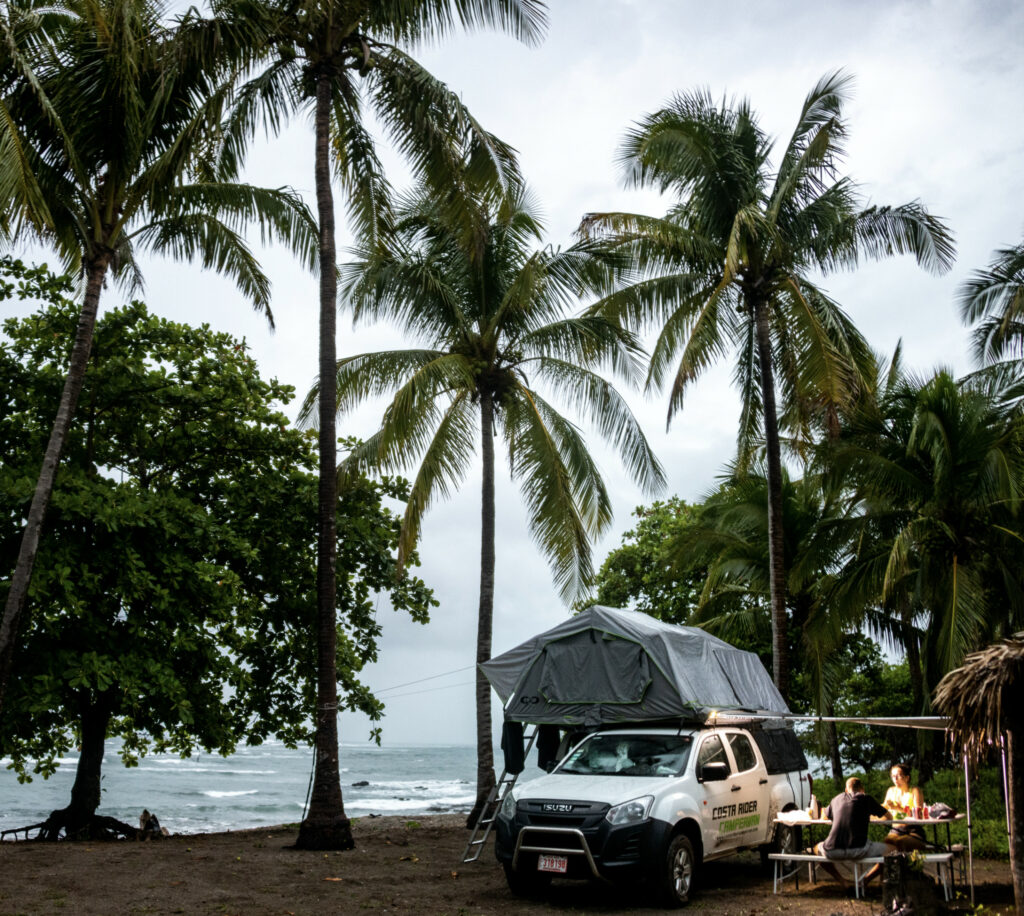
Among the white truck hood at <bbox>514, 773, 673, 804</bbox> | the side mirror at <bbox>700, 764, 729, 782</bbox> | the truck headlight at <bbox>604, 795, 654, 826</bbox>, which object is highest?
the side mirror at <bbox>700, 764, 729, 782</bbox>

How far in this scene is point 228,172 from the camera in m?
15.8

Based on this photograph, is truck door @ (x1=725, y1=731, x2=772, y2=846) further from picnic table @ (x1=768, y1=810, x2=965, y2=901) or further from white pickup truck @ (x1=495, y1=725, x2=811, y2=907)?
picnic table @ (x1=768, y1=810, x2=965, y2=901)

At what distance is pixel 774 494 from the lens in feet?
59.6

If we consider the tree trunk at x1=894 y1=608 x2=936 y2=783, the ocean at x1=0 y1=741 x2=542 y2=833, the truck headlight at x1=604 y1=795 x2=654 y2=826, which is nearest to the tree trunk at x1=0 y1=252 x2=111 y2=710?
the truck headlight at x1=604 y1=795 x2=654 y2=826

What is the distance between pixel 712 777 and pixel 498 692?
11.8ft

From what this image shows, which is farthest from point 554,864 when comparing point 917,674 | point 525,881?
point 917,674

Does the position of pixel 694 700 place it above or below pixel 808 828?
above

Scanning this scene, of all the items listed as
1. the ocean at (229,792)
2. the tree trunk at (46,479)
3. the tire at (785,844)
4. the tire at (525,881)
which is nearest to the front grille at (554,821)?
the tire at (525,881)

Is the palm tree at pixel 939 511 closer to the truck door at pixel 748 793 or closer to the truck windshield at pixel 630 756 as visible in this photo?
the truck door at pixel 748 793

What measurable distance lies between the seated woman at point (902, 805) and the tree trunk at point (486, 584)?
802 centimetres

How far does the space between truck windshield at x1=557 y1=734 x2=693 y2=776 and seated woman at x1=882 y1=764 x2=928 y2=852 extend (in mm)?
Result: 2379

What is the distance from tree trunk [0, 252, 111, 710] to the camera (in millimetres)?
12117

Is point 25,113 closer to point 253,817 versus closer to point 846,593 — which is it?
point 846,593

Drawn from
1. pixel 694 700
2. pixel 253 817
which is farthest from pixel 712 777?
pixel 253 817
